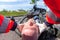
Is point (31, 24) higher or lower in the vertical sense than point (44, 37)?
higher

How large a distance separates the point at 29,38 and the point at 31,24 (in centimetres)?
10

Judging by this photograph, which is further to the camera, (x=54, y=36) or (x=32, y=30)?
(x=54, y=36)

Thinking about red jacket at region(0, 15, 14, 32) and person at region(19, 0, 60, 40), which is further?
red jacket at region(0, 15, 14, 32)

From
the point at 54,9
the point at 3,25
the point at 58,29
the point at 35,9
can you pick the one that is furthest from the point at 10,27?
the point at 35,9

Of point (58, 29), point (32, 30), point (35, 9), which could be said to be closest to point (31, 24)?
point (32, 30)

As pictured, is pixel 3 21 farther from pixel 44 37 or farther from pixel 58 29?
pixel 58 29

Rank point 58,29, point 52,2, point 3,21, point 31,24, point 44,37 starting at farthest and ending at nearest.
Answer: point 58,29
point 44,37
point 31,24
point 3,21
point 52,2

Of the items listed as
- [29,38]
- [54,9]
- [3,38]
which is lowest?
[3,38]

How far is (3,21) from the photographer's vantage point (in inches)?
23.9

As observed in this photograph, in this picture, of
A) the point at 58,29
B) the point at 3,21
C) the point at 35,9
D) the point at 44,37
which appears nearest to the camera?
the point at 3,21

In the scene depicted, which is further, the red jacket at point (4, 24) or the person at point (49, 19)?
the red jacket at point (4, 24)

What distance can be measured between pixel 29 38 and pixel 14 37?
32 centimetres

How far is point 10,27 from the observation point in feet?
2.15

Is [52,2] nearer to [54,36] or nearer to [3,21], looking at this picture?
[3,21]
